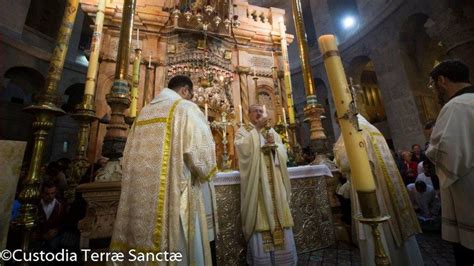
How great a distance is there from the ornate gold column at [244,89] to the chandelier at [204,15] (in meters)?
1.33

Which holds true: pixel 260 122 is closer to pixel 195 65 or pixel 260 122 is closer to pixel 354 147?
pixel 354 147

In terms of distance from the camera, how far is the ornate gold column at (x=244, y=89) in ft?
24.6

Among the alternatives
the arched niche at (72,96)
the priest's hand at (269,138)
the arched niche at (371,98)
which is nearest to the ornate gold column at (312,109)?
the priest's hand at (269,138)

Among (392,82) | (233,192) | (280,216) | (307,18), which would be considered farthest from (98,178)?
(307,18)

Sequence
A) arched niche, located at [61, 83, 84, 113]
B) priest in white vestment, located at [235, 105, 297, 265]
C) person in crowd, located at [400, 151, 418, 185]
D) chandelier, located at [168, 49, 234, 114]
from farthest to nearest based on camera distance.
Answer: arched niche, located at [61, 83, 84, 113], chandelier, located at [168, 49, 234, 114], person in crowd, located at [400, 151, 418, 185], priest in white vestment, located at [235, 105, 297, 265]

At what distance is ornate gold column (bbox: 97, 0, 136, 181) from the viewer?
2.47 meters

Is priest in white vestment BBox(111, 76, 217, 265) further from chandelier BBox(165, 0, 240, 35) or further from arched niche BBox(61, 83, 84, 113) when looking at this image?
arched niche BBox(61, 83, 84, 113)

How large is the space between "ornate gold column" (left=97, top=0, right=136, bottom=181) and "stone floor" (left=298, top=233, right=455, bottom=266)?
8.96 feet

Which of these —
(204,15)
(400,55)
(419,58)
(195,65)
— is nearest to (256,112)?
(195,65)

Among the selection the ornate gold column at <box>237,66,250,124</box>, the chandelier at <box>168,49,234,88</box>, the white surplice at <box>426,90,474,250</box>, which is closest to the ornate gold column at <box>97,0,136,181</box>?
the white surplice at <box>426,90,474,250</box>

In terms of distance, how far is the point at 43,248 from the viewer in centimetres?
311

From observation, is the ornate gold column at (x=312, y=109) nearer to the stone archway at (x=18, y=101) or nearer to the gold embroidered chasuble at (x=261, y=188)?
the gold embroidered chasuble at (x=261, y=188)

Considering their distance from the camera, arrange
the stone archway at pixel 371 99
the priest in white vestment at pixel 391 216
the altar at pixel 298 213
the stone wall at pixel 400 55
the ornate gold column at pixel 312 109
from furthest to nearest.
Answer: the stone archway at pixel 371 99 → the stone wall at pixel 400 55 → the ornate gold column at pixel 312 109 → the altar at pixel 298 213 → the priest in white vestment at pixel 391 216

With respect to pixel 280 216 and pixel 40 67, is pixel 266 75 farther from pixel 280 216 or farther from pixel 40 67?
pixel 40 67
